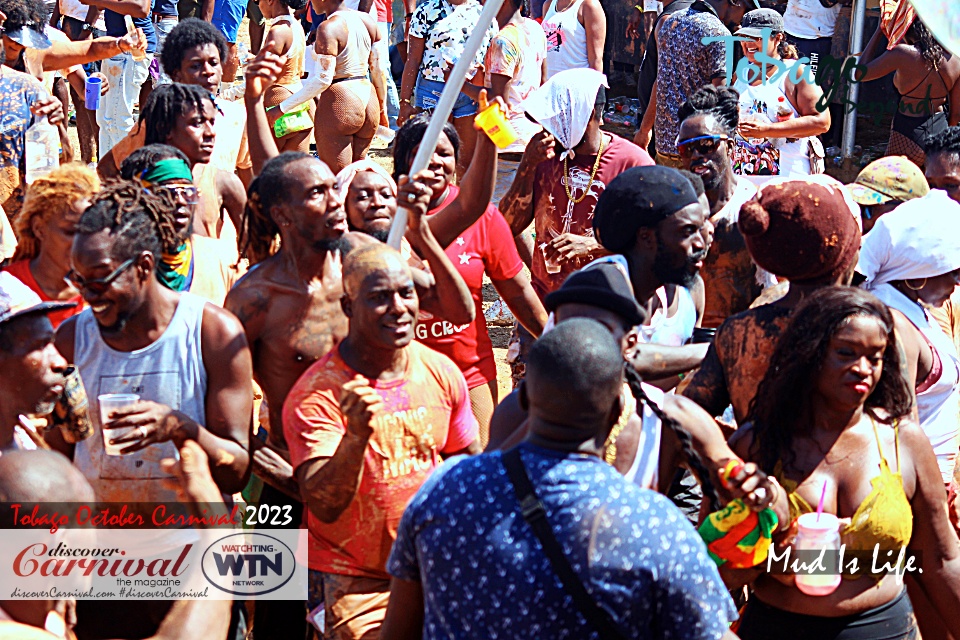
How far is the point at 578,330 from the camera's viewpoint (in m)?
2.35

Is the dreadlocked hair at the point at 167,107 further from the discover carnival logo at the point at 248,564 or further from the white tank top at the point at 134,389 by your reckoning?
the discover carnival logo at the point at 248,564

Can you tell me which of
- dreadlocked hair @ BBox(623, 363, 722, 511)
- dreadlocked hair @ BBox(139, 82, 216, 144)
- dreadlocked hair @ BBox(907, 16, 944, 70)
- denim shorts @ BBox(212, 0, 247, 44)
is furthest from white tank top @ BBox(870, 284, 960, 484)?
denim shorts @ BBox(212, 0, 247, 44)

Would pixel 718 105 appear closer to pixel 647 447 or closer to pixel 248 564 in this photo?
pixel 647 447

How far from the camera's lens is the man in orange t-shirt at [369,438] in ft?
11.3

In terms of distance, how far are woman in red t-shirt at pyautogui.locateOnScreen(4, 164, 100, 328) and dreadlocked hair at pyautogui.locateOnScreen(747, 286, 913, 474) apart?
266cm

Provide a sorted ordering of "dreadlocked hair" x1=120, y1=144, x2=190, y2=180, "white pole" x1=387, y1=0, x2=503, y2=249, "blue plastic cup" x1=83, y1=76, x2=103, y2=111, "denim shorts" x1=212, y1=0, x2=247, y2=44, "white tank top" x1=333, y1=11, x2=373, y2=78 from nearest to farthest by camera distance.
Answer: "white pole" x1=387, y1=0, x2=503, y2=249 < "dreadlocked hair" x1=120, y1=144, x2=190, y2=180 < "white tank top" x1=333, y1=11, x2=373, y2=78 < "blue plastic cup" x1=83, y1=76, x2=103, y2=111 < "denim shorts" x1=212, y1=0, x2=247, y2=44

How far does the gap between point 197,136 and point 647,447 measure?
3508 mm

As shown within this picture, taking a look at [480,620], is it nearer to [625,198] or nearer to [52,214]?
[625,198]

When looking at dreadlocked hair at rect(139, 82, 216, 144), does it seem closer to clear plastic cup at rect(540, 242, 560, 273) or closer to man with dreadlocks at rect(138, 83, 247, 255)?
man with dreadlocks at rect(138, 83, 247, 255)

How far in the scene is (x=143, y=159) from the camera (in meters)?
5.07

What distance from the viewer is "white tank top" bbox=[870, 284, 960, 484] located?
3.97 metres

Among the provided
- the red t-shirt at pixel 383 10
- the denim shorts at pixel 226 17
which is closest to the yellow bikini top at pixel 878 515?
the denim shorts at pixel 226 17

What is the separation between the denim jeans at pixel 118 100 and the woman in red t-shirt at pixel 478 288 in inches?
211

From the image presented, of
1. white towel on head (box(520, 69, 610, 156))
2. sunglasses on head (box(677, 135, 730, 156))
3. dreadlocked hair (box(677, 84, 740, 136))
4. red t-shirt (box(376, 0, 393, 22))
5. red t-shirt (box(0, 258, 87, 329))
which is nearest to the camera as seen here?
red t-shirt (box(0, 258, 87, 329))
